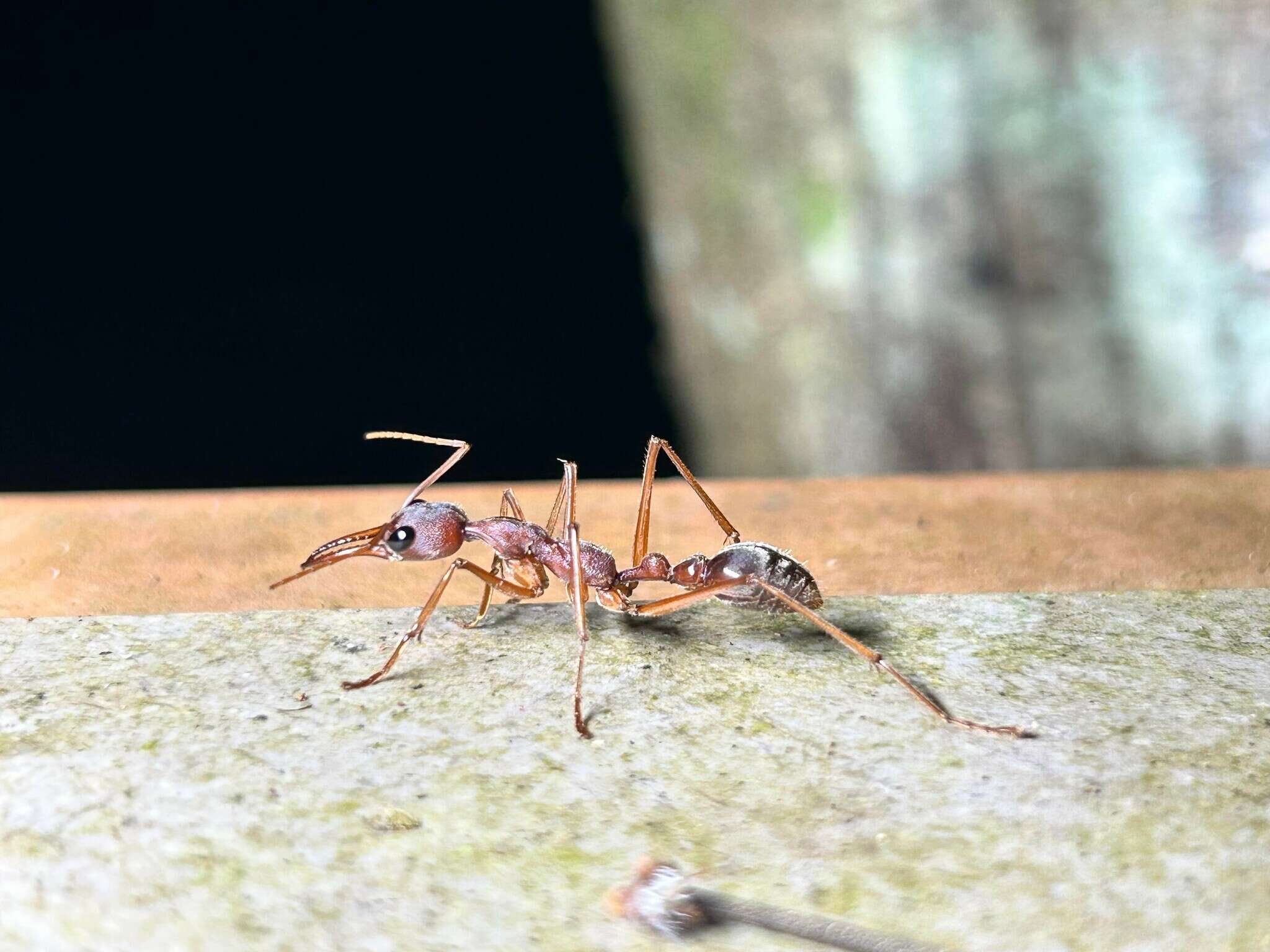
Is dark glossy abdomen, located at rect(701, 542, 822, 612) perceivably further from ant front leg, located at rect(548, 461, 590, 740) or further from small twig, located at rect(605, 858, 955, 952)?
small twig, located at rect(605, 858, 955, 952)

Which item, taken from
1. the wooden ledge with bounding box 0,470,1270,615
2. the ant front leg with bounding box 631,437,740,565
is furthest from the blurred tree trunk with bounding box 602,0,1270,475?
the ant front leg with bounding box 631,437,740,565

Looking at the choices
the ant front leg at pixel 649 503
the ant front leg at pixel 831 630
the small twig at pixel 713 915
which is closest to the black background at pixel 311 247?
the ant front leg at pixel 649 503

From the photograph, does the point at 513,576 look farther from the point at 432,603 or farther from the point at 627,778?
the point at 627,778

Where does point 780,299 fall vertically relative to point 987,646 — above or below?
above

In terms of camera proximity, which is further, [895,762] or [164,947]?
[895,762]

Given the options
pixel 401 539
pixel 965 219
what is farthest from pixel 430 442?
pixel 965 219

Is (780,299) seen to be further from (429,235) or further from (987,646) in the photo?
(987,646)

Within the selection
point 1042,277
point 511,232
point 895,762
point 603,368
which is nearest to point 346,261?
point 511,232
